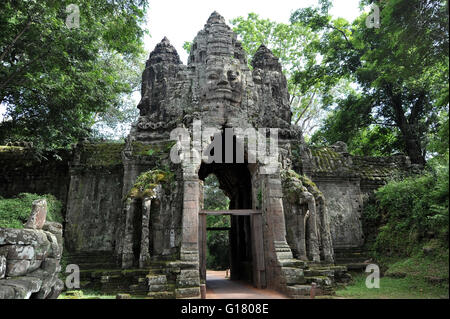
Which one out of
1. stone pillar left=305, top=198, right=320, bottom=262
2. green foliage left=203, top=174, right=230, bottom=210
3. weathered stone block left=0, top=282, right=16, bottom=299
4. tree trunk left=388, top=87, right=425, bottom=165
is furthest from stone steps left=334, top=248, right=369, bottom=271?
green foliage left=203, top=174, right=230, bottom=210

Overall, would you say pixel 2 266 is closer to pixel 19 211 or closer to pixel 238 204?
pixel 19 211

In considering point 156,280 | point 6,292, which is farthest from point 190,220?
point 6,292

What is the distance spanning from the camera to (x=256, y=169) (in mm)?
10852

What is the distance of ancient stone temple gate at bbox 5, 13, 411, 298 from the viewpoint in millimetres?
9281

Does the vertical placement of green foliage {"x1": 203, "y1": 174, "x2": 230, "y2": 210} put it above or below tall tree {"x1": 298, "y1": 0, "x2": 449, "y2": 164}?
below

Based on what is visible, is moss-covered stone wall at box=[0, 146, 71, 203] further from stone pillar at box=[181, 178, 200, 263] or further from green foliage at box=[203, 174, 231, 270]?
green foliage at box=[203, 174, 231, 270]

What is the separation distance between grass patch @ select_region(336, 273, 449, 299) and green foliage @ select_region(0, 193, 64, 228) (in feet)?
31.4

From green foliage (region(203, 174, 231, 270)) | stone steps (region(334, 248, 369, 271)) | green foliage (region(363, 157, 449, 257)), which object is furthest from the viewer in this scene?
green foliage (region(203, 174, 231, 270))

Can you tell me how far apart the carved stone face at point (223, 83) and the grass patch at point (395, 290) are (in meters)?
6.92

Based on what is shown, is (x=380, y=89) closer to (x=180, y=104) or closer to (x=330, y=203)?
(x=330, y=203)

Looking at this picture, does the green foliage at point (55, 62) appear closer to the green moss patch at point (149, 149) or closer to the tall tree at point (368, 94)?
the green moss patch at point (149, 149)

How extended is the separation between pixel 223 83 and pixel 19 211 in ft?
26.0

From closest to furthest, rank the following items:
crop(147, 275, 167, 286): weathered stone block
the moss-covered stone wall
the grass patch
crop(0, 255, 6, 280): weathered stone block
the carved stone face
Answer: crop(0, 255, 6, 280): weathered stone block → the grass patch → crop(147, 275, 167, 286): weathered stone block → the carved stone face → the moss-covered stone wall

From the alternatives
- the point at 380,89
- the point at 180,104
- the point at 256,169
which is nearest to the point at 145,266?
the point at 256,169
